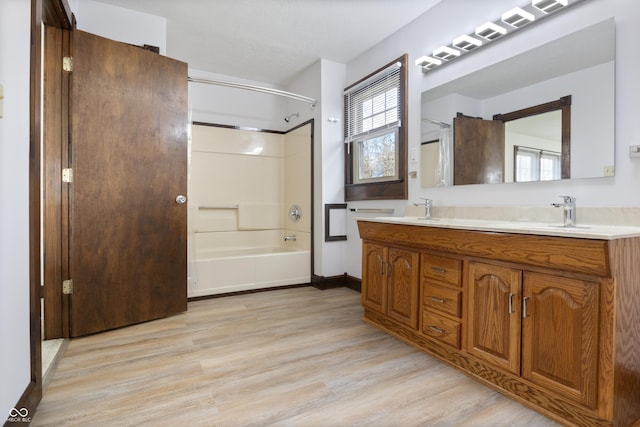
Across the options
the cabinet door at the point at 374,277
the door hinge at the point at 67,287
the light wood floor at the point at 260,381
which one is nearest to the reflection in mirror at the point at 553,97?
the cabinet door at the point at 374,277

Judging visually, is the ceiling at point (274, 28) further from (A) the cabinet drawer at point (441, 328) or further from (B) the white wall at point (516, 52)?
(A) the cabinet drawer at point (441, 328)

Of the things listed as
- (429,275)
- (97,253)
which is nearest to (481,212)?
(429,275)

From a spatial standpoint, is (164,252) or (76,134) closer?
(76,134)

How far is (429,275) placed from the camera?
204 centimetres

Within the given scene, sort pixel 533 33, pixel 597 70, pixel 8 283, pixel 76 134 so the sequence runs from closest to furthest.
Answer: pixel 8 283, pixel 597 70, pixel 533 33, pixel 76 134

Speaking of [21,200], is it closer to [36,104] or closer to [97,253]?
[36,104]

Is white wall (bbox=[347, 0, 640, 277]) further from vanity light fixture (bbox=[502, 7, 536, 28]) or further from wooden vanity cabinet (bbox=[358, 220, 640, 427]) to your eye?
wooden vanity cabinet (bbox=[358, 220, 640, 427])

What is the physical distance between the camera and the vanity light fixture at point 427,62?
8.57ft

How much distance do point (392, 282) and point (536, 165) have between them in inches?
46.0

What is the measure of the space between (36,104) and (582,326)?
2498 millimetres

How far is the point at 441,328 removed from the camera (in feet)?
6.40

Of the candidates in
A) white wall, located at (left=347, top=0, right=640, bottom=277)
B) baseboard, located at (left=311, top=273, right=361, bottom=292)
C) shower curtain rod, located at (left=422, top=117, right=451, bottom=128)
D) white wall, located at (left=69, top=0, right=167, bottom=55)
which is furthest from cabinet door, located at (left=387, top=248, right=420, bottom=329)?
white wall, located at (left=69, top=0, right=167, bottom=55)

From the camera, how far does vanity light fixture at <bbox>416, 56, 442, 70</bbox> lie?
103 inches

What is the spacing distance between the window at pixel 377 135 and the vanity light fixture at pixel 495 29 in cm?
42
